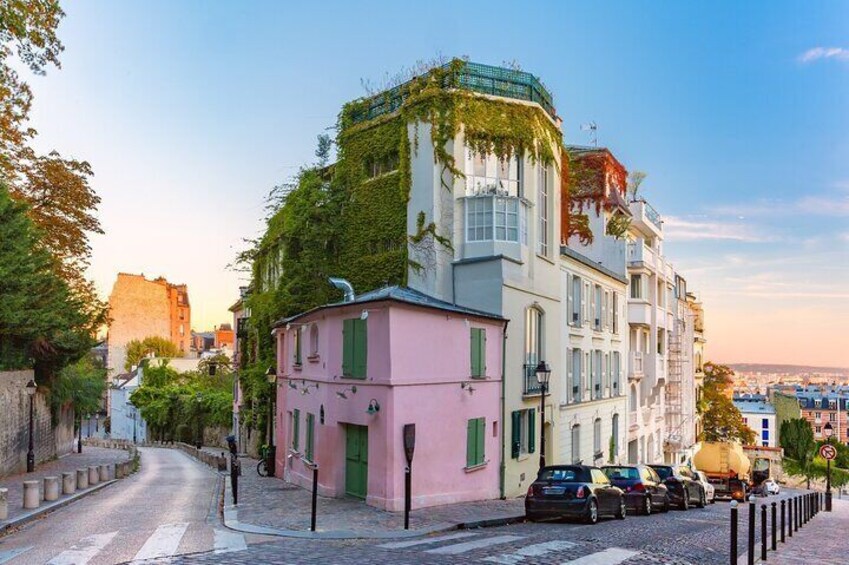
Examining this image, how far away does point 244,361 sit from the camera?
133 ft

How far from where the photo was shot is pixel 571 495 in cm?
1717

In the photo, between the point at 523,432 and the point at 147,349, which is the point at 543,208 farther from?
the point at 147,349

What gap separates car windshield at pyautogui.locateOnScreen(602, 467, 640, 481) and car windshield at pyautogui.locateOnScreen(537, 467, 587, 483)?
150 inches

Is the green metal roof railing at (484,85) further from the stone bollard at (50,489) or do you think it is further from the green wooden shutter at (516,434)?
the stone bollard at (50,489)

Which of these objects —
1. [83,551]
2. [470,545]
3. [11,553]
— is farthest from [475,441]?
[11,553]

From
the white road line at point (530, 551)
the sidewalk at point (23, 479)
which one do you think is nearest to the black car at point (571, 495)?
the white road line at point (530, 551)

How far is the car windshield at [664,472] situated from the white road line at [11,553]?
18.2m

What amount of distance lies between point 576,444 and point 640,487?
31.6 feet

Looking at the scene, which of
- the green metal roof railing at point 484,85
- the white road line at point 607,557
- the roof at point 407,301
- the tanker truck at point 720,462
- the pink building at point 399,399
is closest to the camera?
the white road line at point 607,557

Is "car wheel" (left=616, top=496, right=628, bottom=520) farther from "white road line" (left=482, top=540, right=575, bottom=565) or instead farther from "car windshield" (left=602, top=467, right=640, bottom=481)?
"white road line" (left=482, top=540, right=575, bottom=565)

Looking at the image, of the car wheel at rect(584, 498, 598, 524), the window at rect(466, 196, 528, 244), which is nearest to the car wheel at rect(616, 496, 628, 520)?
the car wheel at rect(584, 498, 598, 524)

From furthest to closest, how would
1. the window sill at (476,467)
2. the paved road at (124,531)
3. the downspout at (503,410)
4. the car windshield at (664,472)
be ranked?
the car windshield at (664,472), the downspout at (503,410), the window sill at (476,467), the paved road at (124,531)

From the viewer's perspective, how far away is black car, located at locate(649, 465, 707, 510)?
2369 cm

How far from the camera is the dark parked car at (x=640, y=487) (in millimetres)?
20797
